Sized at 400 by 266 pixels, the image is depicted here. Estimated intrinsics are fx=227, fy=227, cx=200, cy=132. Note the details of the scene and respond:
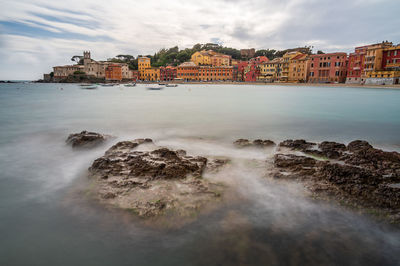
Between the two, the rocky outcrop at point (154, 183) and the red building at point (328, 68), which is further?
the red building at point (328, 68)

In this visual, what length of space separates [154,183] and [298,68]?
74.2 metres

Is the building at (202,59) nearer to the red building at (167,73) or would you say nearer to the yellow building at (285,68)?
the red building at (167,73)

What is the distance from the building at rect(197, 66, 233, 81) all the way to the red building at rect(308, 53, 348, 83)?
1252 inches

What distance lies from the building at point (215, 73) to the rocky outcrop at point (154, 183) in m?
88.0

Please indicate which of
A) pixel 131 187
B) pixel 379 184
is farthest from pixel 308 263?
pixel 131 187

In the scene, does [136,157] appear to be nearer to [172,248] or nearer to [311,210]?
[172,248]

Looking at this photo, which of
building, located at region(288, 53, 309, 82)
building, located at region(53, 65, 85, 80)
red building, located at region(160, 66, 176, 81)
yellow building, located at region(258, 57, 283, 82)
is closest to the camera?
building, located at region(288, 53, 309, 82)

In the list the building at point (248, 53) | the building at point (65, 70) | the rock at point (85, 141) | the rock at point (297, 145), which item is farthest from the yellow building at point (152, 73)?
the rock at point (297, 145)

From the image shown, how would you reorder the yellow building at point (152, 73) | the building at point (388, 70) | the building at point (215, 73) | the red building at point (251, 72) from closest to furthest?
the building at point (388, 70)
the red building at point (251, 72)
the building at point (215, 73)
the yellow building at point (152, 73)

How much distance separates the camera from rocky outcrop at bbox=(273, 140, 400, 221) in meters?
3.99

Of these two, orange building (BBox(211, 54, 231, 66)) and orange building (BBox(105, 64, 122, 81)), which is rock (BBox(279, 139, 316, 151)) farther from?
orange building (BBox(105, 64, 122, 81))

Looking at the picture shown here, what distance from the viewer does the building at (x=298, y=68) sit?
66.8 m

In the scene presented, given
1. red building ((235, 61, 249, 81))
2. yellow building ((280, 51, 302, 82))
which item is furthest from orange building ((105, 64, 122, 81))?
yellow building ((280, 51, 302, 82))

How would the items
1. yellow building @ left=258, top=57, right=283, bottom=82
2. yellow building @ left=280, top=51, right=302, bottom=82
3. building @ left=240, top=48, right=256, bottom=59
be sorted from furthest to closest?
building @ left=240, top=48, right=256, bottom=59, yellow building @ left=258, top=57, right=283, bottom=82, yellow building @ left=280, top=51, right=302, bottom=82
